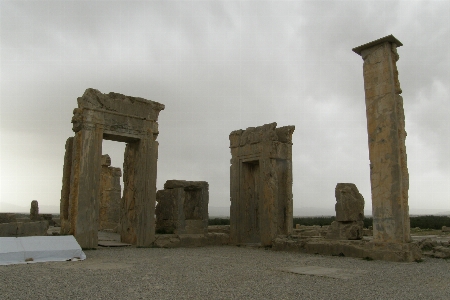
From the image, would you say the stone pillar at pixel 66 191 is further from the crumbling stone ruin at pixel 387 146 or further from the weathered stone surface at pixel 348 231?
the crumbling stone ruin at pixel 387 146

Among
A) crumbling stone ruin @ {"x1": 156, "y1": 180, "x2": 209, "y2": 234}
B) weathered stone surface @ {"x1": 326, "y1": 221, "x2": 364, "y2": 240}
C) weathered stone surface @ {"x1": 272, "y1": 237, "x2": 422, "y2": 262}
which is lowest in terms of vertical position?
weathered stone surface @ {"x1": 272, "y1": 237, "x2": 422, "y2": 262}

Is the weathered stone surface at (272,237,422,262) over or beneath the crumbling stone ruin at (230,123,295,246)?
beneath

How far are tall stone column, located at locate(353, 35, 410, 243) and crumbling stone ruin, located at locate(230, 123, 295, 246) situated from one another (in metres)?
4.17

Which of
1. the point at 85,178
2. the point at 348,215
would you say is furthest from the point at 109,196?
the point at 348,215

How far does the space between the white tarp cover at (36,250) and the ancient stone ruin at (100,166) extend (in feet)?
5.97

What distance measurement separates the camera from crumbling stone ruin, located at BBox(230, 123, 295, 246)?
12.8 m

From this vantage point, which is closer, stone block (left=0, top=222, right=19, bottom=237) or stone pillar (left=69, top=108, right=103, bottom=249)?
stone block (left=0, top=222, right=19, bottom=237)

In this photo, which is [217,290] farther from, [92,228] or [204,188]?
[204,188]

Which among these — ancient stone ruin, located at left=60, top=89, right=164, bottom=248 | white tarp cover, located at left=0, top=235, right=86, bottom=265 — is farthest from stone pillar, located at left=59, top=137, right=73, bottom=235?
white tarp cover, located at left=0, top=235, right=86, bottom=265

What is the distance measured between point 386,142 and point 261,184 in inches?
196

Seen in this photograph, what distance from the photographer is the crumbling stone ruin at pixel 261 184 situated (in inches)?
505

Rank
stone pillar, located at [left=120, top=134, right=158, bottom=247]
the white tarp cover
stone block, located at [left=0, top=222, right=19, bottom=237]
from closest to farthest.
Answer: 1. the white tarp cover
2. stone block, located at [left=0, top=222, right=19, bottom=237]
3. stone pillar, located at [left=120, top=134, right=158, bottom=247]

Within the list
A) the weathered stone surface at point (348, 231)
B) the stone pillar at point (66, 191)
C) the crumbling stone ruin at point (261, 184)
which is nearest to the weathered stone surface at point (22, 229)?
the stone pillar at point (66, 191)

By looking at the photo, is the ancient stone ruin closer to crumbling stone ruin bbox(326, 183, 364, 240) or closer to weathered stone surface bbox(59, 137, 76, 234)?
weathered stone surface bbox(59, 137, 76, 234)
